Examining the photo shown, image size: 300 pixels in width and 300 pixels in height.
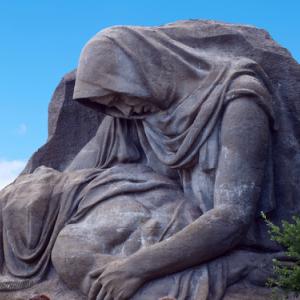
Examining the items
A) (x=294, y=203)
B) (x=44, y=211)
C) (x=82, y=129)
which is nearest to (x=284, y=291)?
(x=294, y=203)

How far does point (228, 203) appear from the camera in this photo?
6441mm

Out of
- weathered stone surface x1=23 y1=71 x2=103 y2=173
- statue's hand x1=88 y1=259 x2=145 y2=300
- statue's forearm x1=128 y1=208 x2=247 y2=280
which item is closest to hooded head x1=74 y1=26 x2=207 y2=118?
weathered stone surface x1=23 y1=71 x2=103 y2=173

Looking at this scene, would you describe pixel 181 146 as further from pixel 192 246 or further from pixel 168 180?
pixel 192 246

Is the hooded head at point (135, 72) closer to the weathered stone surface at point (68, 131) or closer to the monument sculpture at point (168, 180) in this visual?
the monument sculpture at point (168, 180)

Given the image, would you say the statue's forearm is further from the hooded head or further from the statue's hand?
the hooded head

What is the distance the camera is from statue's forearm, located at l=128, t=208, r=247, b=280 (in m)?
6.21

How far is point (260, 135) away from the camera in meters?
6.64

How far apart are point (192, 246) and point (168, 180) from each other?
0.95 metres

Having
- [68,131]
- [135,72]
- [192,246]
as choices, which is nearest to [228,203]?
[192,246]

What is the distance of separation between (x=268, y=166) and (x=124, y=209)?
52.4 inches

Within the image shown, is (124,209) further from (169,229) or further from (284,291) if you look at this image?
(284,291)

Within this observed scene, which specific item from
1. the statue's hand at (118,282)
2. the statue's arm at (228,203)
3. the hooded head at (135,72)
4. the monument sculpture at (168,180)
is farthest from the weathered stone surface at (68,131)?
the statue's hand at (118,282)

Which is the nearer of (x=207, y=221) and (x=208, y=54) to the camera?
(x=207, y=221)

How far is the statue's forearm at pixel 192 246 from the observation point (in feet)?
20.4
